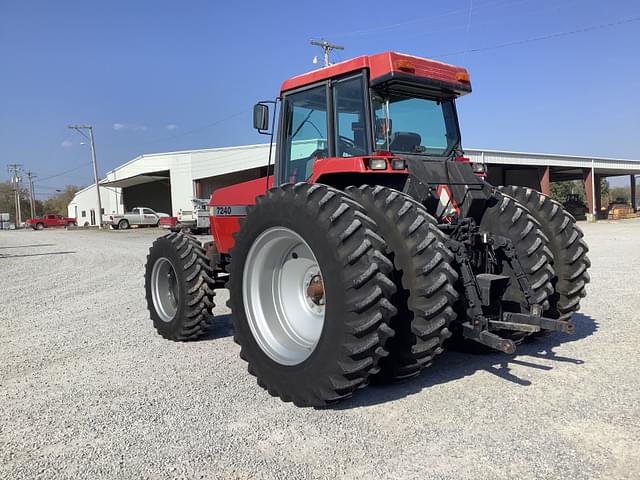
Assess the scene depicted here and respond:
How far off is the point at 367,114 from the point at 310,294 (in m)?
1.66

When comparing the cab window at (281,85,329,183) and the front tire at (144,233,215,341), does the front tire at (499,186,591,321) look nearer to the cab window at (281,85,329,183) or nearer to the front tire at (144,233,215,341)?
the cab window at (281,85,329,183)

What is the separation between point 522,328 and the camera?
3.96 metres

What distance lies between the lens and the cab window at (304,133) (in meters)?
4.98

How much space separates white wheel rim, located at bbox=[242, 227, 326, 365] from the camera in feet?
13.9

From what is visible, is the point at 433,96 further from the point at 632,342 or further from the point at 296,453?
the point at 296,453

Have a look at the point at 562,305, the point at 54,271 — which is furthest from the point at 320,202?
the point at 54,271

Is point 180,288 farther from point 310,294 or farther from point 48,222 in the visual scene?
point 48,222

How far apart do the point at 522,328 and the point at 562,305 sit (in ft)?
4.15

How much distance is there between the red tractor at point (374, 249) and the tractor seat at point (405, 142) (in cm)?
1

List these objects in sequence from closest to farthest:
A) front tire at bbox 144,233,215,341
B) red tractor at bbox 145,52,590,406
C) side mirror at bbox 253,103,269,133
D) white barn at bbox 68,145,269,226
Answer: red tractor at bbox 145,52,590,406
side mirror at bbox 253,103,269,133
front tire at bbox 144,233,215,341
white barn at bbox 68,145,269,226

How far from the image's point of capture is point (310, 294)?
4242mm

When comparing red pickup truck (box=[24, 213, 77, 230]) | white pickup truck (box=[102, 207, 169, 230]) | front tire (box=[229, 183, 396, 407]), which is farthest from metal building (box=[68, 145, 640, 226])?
front tire (box=[229, 183, 396, 407])

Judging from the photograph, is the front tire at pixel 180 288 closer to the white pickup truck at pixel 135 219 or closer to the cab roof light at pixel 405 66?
the cab roof light at pixel 405 66

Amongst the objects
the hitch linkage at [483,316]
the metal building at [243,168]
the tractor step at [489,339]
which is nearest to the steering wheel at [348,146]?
the hitch linkage at [483,316]
